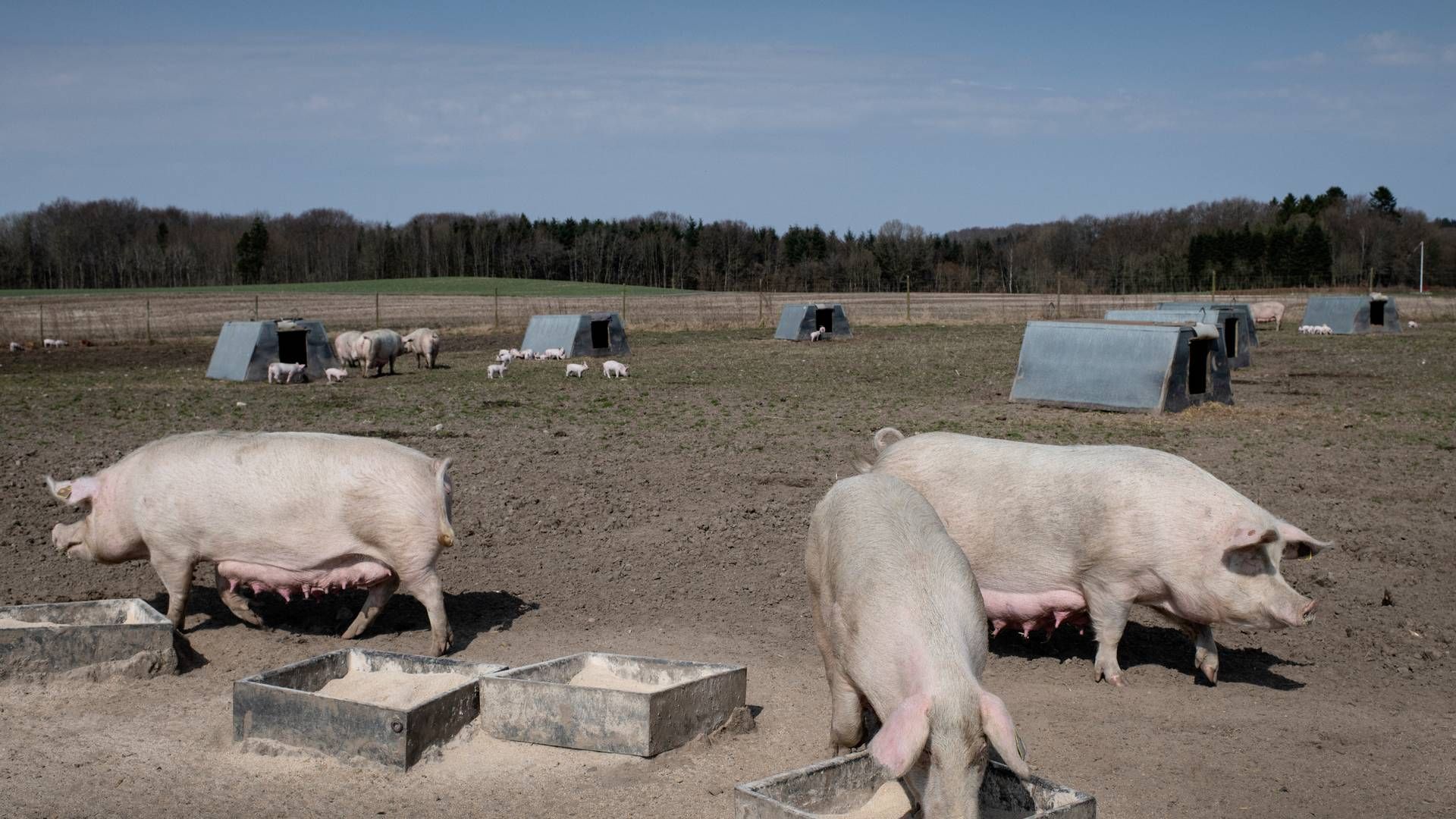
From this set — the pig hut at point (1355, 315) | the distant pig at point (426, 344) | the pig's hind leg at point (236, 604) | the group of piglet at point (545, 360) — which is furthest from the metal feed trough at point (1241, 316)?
the pig's hind leg at point (236, 604)

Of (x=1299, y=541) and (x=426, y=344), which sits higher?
(x=426, y=344)

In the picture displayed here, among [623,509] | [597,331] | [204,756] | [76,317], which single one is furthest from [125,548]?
[76,317]

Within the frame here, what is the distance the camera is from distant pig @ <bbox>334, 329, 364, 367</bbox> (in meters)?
25.7

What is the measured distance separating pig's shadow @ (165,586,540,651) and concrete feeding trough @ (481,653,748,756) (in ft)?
5.15

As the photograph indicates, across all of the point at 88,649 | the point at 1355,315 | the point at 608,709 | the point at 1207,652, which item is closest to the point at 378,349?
→ the point at 88,649

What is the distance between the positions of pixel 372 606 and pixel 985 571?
3.54m

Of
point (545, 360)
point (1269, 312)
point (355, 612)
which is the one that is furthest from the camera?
point (1269, 312)

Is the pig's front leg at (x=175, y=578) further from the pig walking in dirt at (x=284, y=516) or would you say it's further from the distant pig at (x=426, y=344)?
the distant pig at (x=426, y=344)

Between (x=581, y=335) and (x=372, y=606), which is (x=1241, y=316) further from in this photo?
(x=372, y=606)

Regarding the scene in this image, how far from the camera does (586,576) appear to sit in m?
8.33

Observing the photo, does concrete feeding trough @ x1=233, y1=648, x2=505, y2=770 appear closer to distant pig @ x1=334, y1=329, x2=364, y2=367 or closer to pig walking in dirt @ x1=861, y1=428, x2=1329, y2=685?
pig walking in dirt @ x1=861, y1=428, x2=1329, y2=685

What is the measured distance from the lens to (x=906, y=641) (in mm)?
4145

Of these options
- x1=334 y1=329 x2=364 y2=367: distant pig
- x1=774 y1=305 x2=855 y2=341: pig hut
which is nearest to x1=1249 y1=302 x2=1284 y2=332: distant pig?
x1=774 y1=305 x2=855 y2=341: pig hut

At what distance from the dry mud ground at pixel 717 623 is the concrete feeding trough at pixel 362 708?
123 mm
